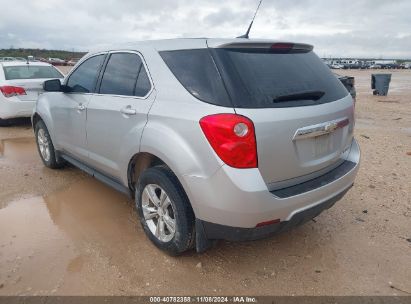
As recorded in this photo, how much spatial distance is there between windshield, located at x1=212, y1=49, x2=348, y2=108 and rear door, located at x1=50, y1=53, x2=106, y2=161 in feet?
5.93

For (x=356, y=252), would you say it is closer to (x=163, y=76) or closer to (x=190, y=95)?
(x=190, y=95)

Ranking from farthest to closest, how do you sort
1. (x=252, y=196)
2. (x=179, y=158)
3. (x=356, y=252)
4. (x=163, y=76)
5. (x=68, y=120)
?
1. (x=68, y=120)
2. (x=356, y=252)
3. (x=163, y=76)
4. (x=179, y=158)
5. (x=252, y=196)

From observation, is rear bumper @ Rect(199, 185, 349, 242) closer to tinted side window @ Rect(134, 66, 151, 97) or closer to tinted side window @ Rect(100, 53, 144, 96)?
tinted side window @ Rect(134, 66, 151, 97)

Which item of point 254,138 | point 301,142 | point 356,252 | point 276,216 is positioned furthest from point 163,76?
point 356,252

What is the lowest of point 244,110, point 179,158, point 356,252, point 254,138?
point 356,252

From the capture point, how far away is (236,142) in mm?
2361

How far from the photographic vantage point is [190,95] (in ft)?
8.66

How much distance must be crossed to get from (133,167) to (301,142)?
1.53 m

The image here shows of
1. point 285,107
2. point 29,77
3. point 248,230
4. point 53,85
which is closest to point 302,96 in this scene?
point 285,107

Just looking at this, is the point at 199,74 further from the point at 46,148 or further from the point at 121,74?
the point at 46,148

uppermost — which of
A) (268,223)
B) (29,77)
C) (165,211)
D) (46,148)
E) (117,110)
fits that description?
(117,110)

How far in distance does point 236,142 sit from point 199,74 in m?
0.62

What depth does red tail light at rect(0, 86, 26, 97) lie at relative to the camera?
7.37 meters

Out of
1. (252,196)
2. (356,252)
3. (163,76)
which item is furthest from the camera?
(356,252)
